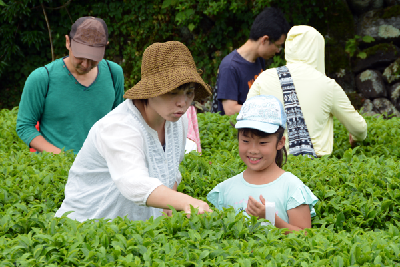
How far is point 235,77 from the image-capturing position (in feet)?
18.7

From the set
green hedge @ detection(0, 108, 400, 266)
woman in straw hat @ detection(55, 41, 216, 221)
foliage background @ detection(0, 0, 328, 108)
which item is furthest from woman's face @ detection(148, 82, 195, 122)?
foliage background @ detection(0, 0, 328, 108)

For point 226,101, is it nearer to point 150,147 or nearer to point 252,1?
point 150,147

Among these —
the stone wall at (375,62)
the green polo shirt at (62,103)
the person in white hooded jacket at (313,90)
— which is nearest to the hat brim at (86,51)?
the green polo shirt at (62,103)

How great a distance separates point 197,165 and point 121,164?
1972 millimetres

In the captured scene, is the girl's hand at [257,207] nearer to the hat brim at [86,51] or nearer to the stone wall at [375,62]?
the hat brim at [86,51]

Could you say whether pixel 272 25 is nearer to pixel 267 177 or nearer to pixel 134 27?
pixel 267 177

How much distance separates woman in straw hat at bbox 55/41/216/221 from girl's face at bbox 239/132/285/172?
15.9 inches

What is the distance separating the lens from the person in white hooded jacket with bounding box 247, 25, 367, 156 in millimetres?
4254

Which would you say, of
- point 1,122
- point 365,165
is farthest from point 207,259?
point 1,122

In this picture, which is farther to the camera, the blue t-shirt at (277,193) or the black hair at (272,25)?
the black hair at (272,25)

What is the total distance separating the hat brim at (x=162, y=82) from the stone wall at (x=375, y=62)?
7.94 m

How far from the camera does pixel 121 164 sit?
93.7 inches

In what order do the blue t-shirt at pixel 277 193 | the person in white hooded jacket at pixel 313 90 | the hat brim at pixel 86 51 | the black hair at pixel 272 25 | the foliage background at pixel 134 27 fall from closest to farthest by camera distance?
the blue t-shirt at pixel 277 193, the hat brim at pixel 86 51, the person in white hooded jacket at pixel 313 90, the black hair at pixel 272 25, the foliage background at pixel 134 27

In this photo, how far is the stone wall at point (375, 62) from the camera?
966 centimetres
